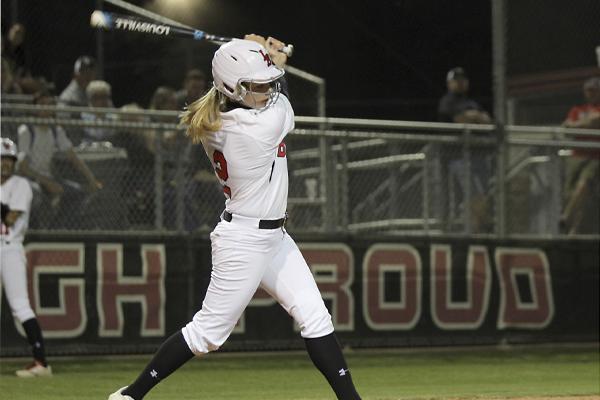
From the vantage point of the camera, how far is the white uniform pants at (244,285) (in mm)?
6664

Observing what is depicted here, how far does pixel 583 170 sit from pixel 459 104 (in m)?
1.58

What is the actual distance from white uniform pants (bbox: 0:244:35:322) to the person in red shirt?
6.28 meters

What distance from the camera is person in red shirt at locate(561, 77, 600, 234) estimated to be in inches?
557

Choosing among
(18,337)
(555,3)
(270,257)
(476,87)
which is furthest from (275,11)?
(270,257)

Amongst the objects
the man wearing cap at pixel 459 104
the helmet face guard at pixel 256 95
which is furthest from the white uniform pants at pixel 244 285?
the man wearing cap at pixel 459 104

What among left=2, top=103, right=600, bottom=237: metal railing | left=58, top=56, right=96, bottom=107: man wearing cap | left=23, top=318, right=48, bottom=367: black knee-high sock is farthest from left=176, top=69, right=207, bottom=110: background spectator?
left=23, top=318, right=48, bottom=367: black knee-high sock

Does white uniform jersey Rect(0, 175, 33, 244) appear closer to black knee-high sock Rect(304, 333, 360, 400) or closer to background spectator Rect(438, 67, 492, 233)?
black knee-high sock Rect(304, 333, 360, 400)

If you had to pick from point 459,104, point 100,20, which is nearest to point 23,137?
point 100,20

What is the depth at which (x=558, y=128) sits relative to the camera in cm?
1420

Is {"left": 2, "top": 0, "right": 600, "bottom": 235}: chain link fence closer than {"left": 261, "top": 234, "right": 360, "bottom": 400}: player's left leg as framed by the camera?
No

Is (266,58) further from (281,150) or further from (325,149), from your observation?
(325,149)

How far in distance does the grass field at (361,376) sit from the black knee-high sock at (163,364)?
2.71 meters

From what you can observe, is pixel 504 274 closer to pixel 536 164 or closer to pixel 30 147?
pixel 536 164

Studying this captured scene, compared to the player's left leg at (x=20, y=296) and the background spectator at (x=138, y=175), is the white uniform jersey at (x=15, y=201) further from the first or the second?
the background spectator at (x=138, y=175)
